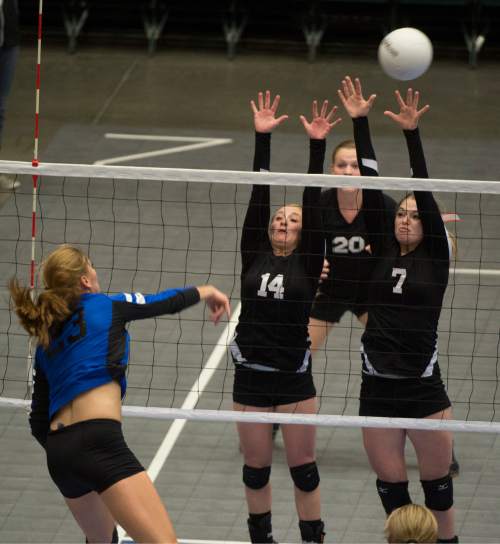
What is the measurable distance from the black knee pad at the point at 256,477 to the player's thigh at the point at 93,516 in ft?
2.97

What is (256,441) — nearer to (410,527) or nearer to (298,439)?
(298,439)

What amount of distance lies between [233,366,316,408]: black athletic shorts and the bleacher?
1081 centimetres

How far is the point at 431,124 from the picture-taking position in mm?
14320

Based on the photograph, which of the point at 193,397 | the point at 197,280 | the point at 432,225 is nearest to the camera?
the point at 432,225

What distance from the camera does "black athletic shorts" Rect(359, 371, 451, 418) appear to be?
6102 millimetres

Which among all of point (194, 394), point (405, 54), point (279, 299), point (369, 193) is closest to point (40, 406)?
point (279, 299)

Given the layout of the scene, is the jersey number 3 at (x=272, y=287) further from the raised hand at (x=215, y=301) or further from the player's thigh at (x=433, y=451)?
→ the player's thigh at (x=433, y=451)

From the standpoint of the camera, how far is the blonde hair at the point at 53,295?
520 centimetres

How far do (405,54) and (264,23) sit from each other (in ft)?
33.1

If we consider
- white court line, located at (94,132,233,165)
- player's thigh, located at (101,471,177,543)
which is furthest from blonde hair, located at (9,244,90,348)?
white court line, located at (94,132,233,165)

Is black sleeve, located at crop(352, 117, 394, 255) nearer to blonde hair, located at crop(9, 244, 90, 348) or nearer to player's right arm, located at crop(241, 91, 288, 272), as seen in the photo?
player's right arm, located at crop(241, 91, 288, 272)

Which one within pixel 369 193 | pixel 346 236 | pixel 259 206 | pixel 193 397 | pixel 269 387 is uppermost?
pixel 369 193

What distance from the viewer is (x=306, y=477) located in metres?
6.26

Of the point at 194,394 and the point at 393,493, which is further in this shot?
the point at 194,394
